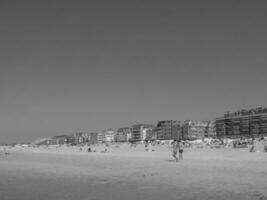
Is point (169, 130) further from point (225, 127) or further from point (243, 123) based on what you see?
point (243, 123)

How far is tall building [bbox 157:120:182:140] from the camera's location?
18488cm

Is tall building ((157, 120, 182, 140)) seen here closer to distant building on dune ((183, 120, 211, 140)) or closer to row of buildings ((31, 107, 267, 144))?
row of buildings ((31, 107, 267, 144))

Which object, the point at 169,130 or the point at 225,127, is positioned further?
the point at 169,130

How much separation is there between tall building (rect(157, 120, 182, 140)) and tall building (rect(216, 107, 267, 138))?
22814 millimetres

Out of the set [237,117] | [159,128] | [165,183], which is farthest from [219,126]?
[165,183]

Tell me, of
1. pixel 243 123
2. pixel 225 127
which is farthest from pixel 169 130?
pixel 243 123

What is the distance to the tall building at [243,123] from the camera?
5910 inches

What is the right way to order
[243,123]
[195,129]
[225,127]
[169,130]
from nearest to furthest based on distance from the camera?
1. [243,123]
2. [225,127]
3. [195,129]
4. [169,130]

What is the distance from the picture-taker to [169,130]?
189 m

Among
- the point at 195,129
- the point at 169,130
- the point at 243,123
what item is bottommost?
the point at 169,130

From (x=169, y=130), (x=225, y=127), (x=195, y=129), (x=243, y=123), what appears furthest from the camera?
(x=169, y=130)

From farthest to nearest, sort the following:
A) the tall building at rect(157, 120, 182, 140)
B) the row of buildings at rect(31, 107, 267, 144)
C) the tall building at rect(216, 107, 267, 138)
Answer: the tall building at rect(157, 120, 182, 140) < the row of buildings at rect(31, 107, 267, 144) < the tall building at rect(216, 107, 267, 138)

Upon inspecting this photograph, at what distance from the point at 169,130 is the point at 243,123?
41301 millimetres


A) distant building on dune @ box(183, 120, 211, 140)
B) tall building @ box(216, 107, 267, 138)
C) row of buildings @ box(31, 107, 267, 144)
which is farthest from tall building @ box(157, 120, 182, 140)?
tall building @ box(216, 107, 267, 138)
